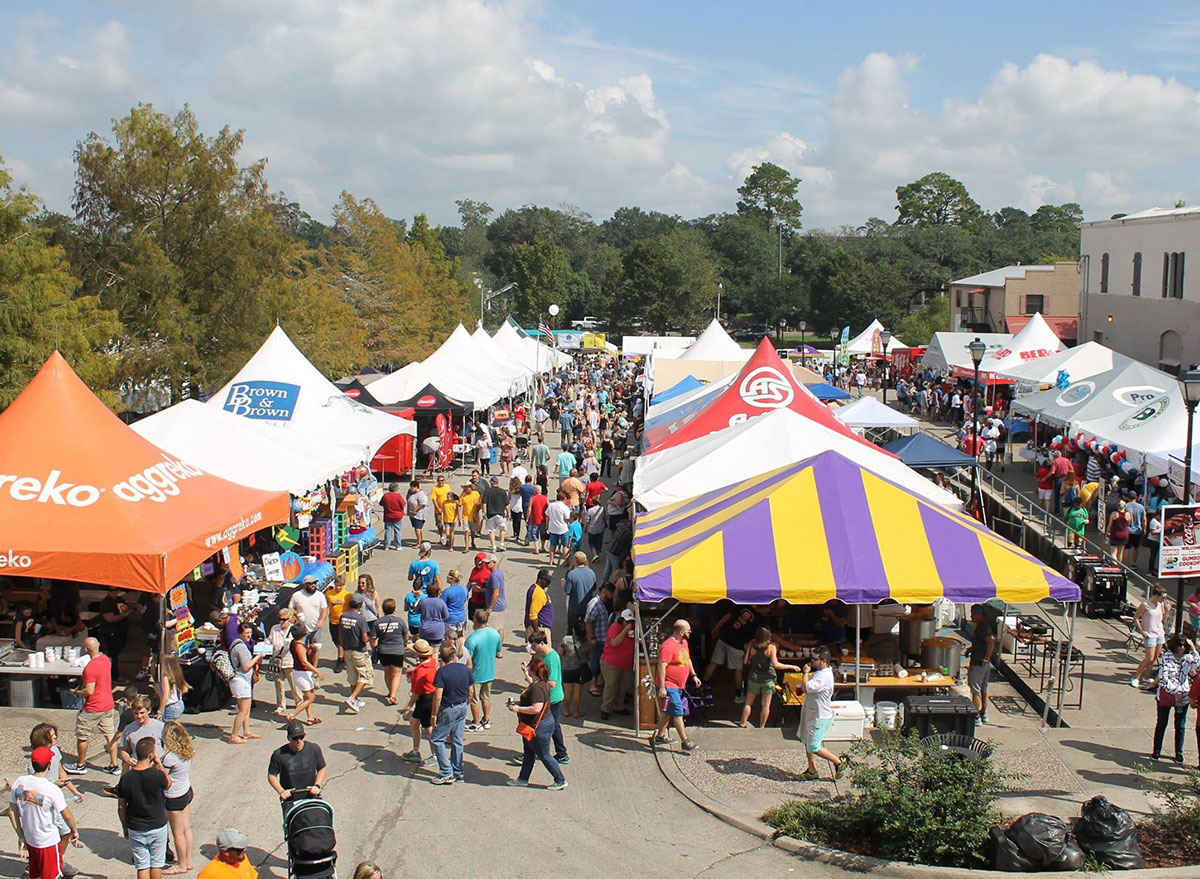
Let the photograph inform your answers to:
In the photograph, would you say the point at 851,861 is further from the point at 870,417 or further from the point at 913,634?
the point at 870,417

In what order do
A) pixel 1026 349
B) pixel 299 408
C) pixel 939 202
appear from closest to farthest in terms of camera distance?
pixel 299 408, pixel 1026 349, pixel 939 202

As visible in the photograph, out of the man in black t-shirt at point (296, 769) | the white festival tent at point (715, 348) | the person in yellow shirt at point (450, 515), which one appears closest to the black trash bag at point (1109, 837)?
the man in black t-shirt at point (296, 769)

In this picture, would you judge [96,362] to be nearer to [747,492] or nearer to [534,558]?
[534,558]

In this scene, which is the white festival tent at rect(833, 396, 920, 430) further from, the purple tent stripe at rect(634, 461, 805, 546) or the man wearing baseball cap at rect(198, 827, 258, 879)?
the man wearing baseball cap at rect(198, 827, 258, 879)

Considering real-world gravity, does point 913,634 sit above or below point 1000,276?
below

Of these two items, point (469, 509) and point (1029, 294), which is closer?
point (469, 509)

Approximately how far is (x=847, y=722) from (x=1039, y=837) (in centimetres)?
287

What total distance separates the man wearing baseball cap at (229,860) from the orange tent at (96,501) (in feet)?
17.7

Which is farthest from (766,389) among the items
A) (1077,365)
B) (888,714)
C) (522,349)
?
(522,349)

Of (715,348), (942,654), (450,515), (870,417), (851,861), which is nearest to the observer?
(851,861)

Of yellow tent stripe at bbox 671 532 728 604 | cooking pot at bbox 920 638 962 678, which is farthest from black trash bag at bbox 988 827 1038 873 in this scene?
cooking pot at bbox 920 638 962 678

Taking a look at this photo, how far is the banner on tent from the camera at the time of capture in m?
19.8

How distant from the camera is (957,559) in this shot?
35.7 ft

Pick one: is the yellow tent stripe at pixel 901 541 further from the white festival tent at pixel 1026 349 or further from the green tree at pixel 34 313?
the white festival tent at pixel 1026 349
